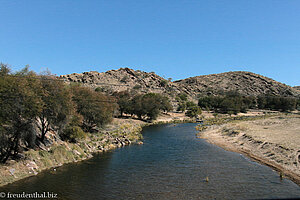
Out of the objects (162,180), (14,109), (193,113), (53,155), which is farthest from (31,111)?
(193,113)

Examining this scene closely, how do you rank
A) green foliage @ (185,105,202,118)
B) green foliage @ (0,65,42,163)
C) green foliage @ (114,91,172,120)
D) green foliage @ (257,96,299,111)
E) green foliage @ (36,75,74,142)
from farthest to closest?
green foliage @ (257,96,299,111)
green foliage @ (185,105,202,118)
green foliage @ (114,91,172,120)
green foliage @ (36,75,74,142)
green foliage @ (0,65,42,163)

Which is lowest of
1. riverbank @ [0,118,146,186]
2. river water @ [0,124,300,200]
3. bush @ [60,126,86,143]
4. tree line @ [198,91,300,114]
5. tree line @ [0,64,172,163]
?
river water @ [0,124,300,200]

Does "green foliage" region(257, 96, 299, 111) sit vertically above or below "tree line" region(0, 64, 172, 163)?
above

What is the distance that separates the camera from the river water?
21.6 meters

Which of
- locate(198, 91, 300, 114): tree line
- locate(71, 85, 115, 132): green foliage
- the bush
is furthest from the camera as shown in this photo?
locate(198, 91, 300, 114): tree line

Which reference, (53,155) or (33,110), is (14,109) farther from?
(53,155)

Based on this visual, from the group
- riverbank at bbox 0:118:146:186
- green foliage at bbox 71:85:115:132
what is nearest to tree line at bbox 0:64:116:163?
riverbank at bbox 0:118:146:186

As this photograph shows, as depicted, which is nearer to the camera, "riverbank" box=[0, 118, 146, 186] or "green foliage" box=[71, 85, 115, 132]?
"riverbank" box=[0, 118, 146, 186]

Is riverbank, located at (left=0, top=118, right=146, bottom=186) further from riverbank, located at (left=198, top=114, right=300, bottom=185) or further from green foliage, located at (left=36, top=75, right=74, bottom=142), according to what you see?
riverbank, located at (left=198, top=114, right=300, bottom=185)

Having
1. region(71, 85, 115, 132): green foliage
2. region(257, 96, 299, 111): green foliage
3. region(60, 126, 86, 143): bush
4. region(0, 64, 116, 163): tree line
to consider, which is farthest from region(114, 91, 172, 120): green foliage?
region(257, 96, 299, 111): green foliage

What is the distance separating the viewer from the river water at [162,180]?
70.9 ft

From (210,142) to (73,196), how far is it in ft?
121

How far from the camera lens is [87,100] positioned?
47.3 metres

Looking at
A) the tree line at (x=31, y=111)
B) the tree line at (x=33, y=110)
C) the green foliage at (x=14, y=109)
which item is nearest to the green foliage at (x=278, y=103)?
the tree line at (x=33, y=110)
